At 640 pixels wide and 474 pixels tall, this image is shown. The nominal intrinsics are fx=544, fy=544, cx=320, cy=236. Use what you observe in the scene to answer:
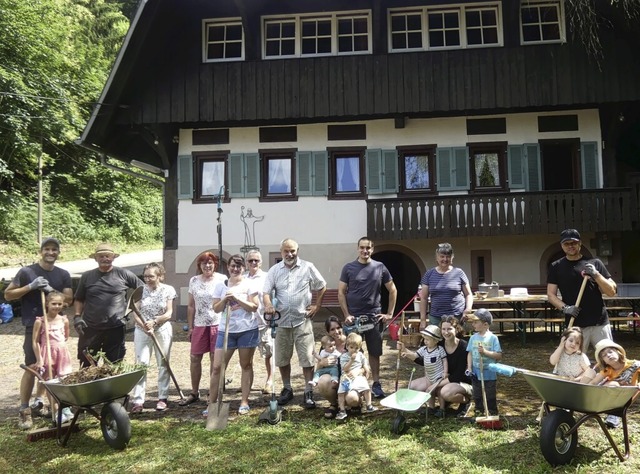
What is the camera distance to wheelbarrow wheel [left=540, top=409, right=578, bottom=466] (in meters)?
3.95

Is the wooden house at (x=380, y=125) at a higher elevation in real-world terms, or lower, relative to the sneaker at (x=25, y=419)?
higher

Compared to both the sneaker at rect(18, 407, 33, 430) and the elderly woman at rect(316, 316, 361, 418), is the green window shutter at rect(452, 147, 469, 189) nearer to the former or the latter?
the elderly woman at rect(316, 316, 361, 418)

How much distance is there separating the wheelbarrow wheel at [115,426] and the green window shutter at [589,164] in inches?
465

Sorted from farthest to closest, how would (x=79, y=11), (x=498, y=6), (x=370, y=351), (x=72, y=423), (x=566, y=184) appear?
(x=79, y=11)
(x=566, y=184)
(x=498, y=6)
(x=370, y=351)
(x=72, y=423)

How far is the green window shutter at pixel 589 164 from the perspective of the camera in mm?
12883

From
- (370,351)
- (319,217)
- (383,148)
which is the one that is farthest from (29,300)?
(383,148)

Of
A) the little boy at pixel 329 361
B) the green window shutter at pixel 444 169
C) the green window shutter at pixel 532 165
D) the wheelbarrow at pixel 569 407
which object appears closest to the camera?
the wheelbarrow at pixel 569 407

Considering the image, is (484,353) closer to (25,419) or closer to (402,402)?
(402,402)

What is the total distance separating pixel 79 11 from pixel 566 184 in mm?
24878

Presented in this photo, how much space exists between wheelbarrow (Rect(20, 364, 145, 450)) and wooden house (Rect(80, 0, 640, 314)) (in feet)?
28.3

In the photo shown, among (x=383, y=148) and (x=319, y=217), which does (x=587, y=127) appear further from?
(x=319, y=217)

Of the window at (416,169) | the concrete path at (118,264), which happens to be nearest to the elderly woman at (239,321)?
the window at (416,169)

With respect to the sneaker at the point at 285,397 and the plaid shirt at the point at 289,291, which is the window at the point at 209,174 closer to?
the plaid shirt at the point at 289,291

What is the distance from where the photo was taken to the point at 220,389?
514cm
